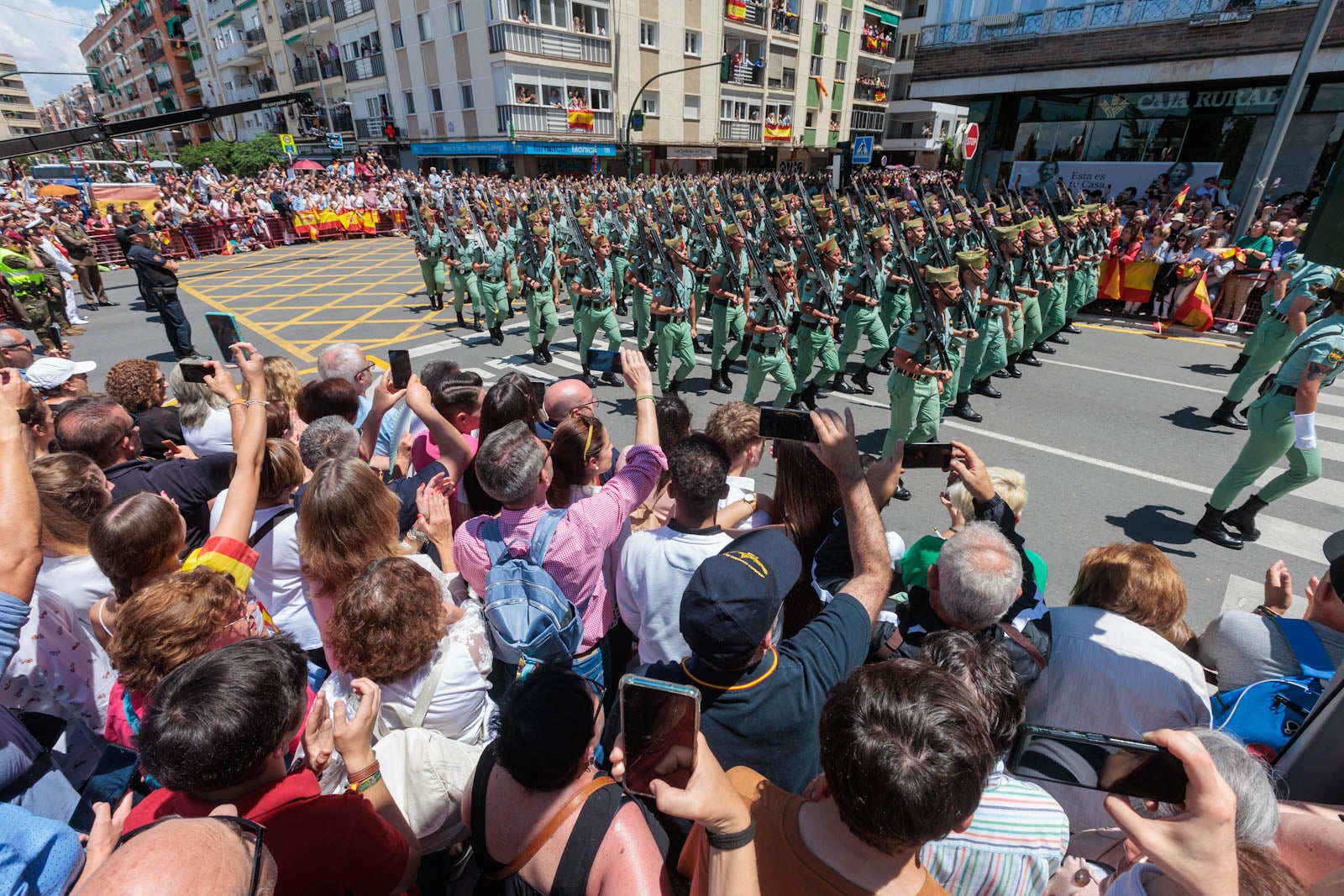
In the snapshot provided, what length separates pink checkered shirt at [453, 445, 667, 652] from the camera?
2.33 m

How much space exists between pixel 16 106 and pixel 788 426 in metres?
136

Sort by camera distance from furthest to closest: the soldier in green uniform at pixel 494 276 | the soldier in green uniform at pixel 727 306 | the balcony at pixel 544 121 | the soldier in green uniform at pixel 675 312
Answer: the balcony at pixel 544 121 → the soldier in green uniform at pixel 494 276 → the soldier in green uniform at pixel 727 306 → the soldier in green uniform at pixel 675 312

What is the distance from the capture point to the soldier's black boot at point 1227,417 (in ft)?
21.2

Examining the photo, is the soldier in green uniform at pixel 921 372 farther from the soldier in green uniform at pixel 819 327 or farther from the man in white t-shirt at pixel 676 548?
the man in white t-shirt at pixel 676 548

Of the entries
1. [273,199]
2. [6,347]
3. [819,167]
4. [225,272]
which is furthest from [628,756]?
[819,167]

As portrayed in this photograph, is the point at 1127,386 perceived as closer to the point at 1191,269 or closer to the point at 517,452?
the point at 1191,269

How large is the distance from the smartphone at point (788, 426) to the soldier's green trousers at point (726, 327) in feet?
18.5

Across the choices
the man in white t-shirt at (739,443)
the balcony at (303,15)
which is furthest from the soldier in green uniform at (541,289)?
the balcony at (303,15)

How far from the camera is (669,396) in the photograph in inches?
149

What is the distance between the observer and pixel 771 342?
6609 millimetres

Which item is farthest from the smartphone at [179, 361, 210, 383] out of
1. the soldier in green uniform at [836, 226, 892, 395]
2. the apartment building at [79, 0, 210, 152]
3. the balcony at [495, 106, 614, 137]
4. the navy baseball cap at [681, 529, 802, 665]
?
the apartment building at [79, 0, 210, 152]

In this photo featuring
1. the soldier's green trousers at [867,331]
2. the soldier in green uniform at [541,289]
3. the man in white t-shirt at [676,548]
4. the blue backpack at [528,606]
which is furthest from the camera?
the soldier in green uniform at [541,289]

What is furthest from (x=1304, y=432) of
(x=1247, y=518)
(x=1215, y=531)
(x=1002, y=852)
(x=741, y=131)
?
(x=741, y=131)

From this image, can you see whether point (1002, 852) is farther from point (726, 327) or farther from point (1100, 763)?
point (726, 327)
